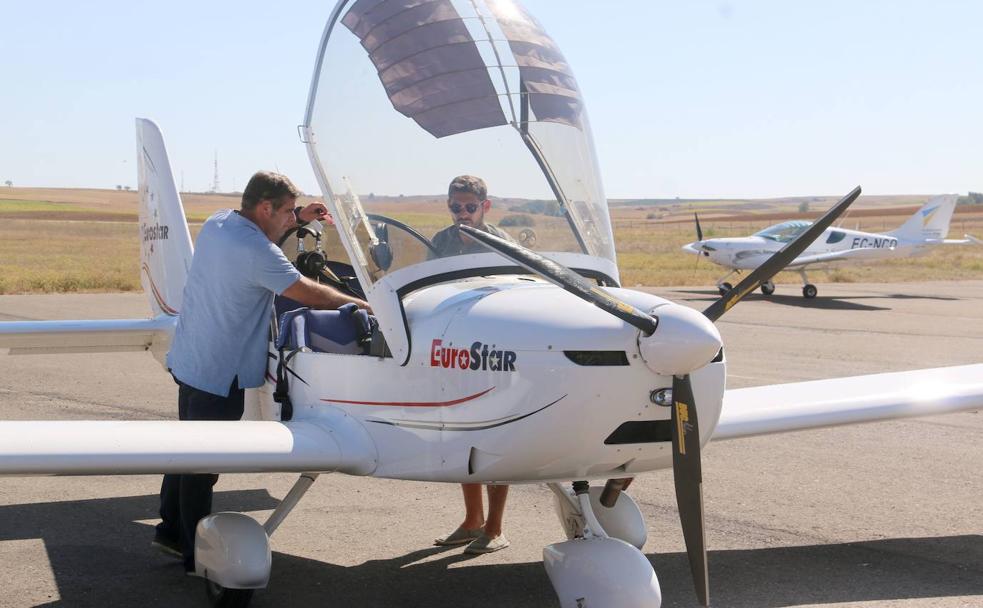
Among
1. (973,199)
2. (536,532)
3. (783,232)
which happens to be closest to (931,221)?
(783,232)

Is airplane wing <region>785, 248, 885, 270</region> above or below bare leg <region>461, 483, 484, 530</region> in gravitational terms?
above

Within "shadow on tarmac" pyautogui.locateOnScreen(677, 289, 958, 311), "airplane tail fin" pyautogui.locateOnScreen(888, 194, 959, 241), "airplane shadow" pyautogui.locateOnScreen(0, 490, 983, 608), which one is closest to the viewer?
"airplane shadow" pyautogui.locateOnScreen(0, 490, 983, 608)

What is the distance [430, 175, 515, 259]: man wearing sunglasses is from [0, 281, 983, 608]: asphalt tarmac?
1572 mm

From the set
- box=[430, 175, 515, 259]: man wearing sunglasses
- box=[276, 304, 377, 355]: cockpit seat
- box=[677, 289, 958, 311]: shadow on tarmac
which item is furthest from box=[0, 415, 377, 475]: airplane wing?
box=[677, 289, 958, 311]: shadow on tarmac

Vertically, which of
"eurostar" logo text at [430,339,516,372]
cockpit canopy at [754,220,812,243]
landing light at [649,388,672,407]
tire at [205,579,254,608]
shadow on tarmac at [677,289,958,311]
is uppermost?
"eurostar" logo text at [430,339,516,372]

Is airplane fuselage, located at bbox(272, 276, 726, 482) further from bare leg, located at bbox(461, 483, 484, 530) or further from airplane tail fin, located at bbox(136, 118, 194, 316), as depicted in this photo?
airplane tail fin, located at bbox(136, 118, 194, 316)

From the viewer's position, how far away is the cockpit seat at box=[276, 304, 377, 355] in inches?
191

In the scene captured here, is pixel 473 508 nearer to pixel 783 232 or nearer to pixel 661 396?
pixel 661 396

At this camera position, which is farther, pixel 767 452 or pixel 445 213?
pixel 767 452

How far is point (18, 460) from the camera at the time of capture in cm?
394

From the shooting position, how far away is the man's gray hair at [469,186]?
4785 millimetres

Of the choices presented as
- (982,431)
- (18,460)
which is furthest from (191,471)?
(982,431)

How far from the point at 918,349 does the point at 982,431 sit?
6.89 m

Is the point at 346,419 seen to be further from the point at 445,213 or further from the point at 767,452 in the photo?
the point at 767,452
